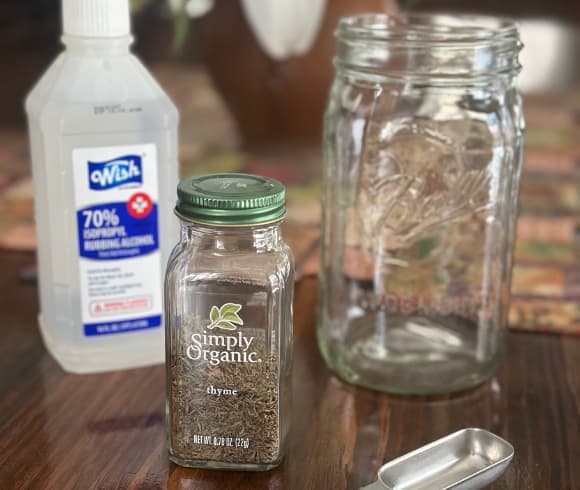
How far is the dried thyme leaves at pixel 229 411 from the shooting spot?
60 centimetres

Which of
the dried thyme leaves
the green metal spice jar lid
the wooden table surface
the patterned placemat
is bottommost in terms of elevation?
the patterned placemat

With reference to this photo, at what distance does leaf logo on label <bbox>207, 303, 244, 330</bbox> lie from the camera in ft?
1.93

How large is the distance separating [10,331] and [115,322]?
119mm

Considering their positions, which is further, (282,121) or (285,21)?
(282,121)

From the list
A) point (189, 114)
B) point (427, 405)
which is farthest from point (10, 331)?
point (189, 114)

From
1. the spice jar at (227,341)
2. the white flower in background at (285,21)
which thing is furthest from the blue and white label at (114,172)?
the white flower in background at (285,21)

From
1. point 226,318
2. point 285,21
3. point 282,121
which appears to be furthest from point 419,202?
point 282,121

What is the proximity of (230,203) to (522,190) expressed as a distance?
75 cm

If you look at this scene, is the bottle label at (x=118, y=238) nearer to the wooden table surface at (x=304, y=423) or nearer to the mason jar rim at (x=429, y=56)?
the wooden table surface at (x=304, y=423)

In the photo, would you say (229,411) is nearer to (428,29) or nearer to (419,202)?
(419,202)

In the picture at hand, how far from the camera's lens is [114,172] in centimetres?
72

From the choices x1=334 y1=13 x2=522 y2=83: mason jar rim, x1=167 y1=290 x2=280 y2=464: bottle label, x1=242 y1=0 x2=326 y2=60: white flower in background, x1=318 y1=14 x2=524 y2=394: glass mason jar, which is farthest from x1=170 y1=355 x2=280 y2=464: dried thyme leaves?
x1=242 y1=0 x2=326 y2=60: white flower in background

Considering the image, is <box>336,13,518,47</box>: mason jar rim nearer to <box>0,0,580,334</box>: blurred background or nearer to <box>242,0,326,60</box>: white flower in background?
<box>0,0,580,334</box>: blurred background

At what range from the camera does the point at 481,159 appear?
2.45ft
